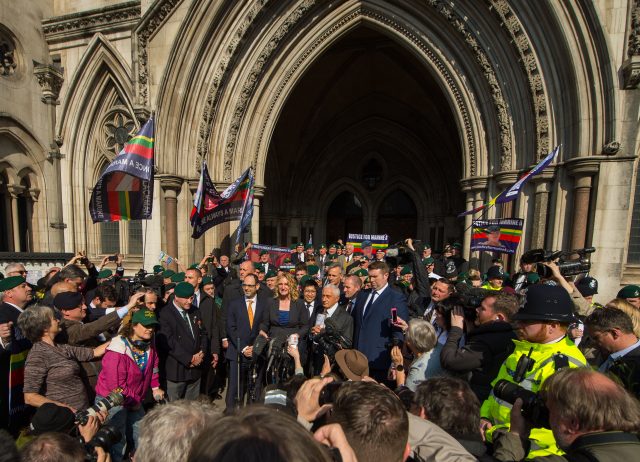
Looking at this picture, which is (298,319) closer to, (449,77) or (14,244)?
(449,77)

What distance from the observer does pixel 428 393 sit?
5.53 feet

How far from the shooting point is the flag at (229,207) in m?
6.56

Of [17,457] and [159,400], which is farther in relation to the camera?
[159,400]

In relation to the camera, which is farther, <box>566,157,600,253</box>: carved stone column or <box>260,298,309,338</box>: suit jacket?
<box>566,157,600,253</box>: carved stone column

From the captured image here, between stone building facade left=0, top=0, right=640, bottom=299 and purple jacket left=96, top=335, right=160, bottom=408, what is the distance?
252 inches

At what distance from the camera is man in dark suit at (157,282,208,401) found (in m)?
3.58

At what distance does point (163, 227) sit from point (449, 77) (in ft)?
29.7

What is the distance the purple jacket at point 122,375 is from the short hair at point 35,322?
51 cm

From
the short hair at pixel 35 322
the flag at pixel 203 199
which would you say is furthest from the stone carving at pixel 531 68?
the short hair at pixel 35 322

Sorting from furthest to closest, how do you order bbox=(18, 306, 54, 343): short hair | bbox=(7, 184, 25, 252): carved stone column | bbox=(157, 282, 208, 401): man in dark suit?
bbox=(7, 184, 25, 252): carved stone column < bbox=(157, 282, 208, 401): man in dark suit < bbox=(18, 306, 54, 343): short hair

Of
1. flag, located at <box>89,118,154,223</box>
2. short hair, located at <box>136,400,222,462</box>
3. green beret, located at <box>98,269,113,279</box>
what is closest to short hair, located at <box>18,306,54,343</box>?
short hair, located at <box>136,400,222,462</box>

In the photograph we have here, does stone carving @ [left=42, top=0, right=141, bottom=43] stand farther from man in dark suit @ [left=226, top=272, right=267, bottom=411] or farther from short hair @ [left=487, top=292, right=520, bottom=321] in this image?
short hair @ [left=487, top=292, right=520, bottom=321]

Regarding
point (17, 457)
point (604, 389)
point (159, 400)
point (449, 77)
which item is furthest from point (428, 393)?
point (449, 77)

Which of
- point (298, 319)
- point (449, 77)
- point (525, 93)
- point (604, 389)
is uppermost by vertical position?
point (449, 77)
